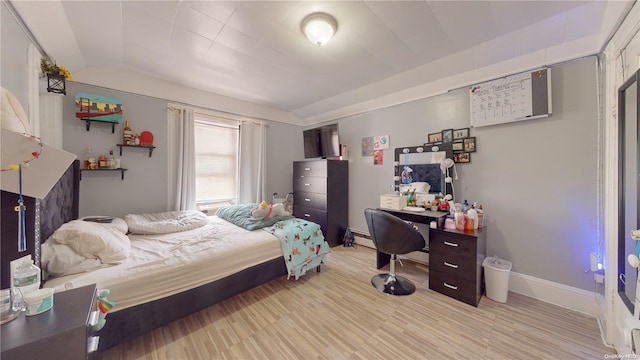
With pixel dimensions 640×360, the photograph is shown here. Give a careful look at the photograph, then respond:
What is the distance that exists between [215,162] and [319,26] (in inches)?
110

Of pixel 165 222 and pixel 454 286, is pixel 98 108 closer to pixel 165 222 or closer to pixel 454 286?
pixel 165 222

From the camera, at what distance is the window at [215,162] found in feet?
11.4

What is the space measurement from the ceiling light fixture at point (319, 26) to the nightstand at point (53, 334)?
88.8 inches

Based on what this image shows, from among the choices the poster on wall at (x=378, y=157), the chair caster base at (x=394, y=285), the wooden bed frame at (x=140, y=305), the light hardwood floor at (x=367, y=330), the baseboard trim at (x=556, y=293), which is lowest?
the light hardwood floor at (x=367, y=330)

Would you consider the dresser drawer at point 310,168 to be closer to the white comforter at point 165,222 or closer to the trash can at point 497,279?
the white comforter at point 165,222

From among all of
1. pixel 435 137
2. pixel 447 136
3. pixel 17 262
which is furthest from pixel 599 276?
pixel 17 262

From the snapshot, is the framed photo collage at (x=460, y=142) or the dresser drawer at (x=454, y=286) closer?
the dresser drawer at (x=454, y=286)

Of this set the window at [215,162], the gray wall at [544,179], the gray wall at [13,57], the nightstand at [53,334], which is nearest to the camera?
the nightstand at [53,334]

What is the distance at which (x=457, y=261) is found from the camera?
2055 millimetres

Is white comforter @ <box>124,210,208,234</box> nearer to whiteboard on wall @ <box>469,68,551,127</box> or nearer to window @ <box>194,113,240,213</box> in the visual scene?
window @ <box>194,113,240,213</box>

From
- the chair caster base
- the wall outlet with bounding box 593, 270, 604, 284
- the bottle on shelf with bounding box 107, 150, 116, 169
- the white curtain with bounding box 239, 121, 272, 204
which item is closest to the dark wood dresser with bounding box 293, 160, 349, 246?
the white curtain with bounding box 239, 121, 272, 204

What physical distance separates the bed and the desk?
4.30 ft

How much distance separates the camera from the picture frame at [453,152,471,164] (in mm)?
2501

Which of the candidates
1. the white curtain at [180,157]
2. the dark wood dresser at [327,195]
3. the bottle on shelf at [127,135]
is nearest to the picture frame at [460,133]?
the dark wood dresser at [327,195]
